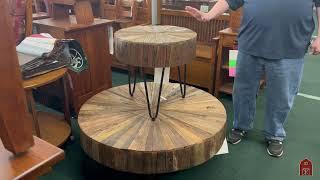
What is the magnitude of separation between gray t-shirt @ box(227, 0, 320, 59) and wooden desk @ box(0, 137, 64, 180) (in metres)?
1.51

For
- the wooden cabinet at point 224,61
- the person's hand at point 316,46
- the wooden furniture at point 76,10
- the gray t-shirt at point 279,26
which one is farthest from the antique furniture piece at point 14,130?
the wooden cabinet at point 224,61

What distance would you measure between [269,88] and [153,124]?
83 centimetres

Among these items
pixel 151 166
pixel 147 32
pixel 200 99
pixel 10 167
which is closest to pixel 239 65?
pixel 200 99

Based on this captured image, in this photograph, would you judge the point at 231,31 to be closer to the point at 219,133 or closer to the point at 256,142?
the point at 256,142

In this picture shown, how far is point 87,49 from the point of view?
2.42 meters

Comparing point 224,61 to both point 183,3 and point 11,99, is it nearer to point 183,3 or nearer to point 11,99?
point 183,3

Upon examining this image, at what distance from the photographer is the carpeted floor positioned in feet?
6.05

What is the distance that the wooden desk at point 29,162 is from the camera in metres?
0.52

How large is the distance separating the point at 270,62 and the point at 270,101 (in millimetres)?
291

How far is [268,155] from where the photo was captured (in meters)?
2.04

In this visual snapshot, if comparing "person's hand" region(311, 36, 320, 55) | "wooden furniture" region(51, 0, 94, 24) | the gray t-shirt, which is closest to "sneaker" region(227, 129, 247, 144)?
the gray t-shirt

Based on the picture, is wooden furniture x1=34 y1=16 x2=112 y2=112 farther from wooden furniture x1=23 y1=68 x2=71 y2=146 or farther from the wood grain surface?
the wood grain surface

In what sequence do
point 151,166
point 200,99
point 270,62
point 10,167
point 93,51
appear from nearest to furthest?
point 10,167 < point 151,166 < point 270,62 < point 200,99 < point 93,51

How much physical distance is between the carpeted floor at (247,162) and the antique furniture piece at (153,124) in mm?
337
